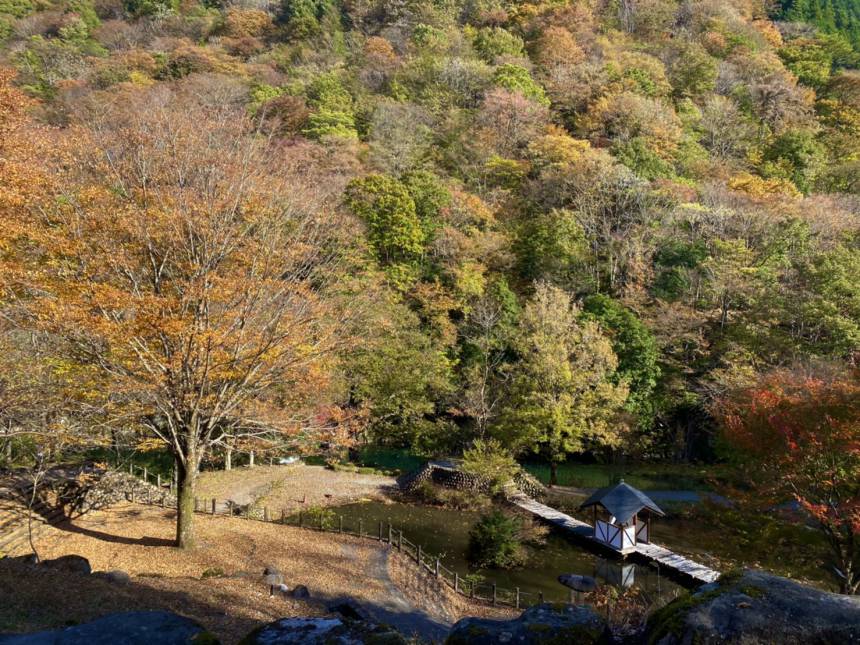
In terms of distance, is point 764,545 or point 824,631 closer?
point 824,631

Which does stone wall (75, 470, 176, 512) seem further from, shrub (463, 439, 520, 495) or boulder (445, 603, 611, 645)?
boulder (445, 603, 611, 645)

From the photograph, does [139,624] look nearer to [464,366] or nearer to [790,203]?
[464,366]

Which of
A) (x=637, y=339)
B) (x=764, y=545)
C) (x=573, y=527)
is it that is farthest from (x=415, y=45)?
(x=764, y=545)

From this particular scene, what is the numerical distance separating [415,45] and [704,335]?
129 feet

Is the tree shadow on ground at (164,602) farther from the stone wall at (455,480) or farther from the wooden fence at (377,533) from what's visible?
the stone wall at (455,480)

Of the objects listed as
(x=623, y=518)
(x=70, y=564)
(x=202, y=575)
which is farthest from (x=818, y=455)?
(x=70, y=564)

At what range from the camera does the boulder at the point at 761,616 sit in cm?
309

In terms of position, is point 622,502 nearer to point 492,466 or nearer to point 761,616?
point 492,466

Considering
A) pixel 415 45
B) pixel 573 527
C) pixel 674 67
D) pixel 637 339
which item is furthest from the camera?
pixel 415 45

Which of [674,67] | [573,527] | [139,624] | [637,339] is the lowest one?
[573,527]

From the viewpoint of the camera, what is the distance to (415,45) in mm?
48688

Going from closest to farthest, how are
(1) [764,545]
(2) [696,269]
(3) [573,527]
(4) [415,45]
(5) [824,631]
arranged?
(5) [824,631] < (1) [764,545] < (3) [573,527] < (2) [696,269] < (4) [415,45]

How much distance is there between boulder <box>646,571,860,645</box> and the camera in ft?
10.2

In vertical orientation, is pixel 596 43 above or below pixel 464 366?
above
